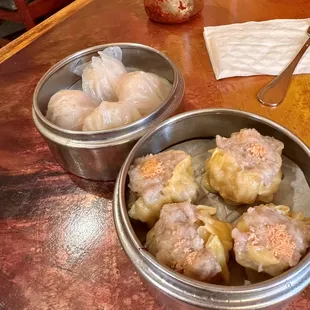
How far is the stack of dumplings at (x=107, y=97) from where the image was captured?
3.82 feet

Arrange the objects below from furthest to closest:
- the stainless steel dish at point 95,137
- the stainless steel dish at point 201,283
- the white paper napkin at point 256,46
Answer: the white paper napkin at point 256,46 < the stainless steel dish at point 95,137 < the stainless steel dish at point 201,283

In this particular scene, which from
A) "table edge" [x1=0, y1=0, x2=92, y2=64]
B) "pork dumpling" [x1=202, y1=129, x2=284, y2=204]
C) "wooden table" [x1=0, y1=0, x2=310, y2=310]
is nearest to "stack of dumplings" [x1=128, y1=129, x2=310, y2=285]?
"pork dumpling" [x1=202, y1=129, x2=284, y2=204]

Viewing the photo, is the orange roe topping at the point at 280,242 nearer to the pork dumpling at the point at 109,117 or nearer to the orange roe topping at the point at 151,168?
the orange roe topping at the point at 151,168

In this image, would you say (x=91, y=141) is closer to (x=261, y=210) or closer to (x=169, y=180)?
(x=169, y=180)

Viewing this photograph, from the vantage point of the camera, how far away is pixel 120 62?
54.2 inches

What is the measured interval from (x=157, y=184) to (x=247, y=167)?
0.22 metres

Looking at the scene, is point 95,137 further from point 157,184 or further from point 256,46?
point 256,46

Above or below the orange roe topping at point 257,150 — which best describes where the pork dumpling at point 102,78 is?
above

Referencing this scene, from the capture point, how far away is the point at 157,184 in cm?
98

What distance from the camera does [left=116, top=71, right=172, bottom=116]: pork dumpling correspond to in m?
1.23

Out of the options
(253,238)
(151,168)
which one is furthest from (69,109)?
(253,238)

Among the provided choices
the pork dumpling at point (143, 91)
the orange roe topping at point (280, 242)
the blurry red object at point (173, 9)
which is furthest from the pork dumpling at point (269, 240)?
the blurry red object at point (173, 9)

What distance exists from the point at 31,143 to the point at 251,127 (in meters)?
0.70

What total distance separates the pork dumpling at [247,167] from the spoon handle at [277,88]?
339 mm
